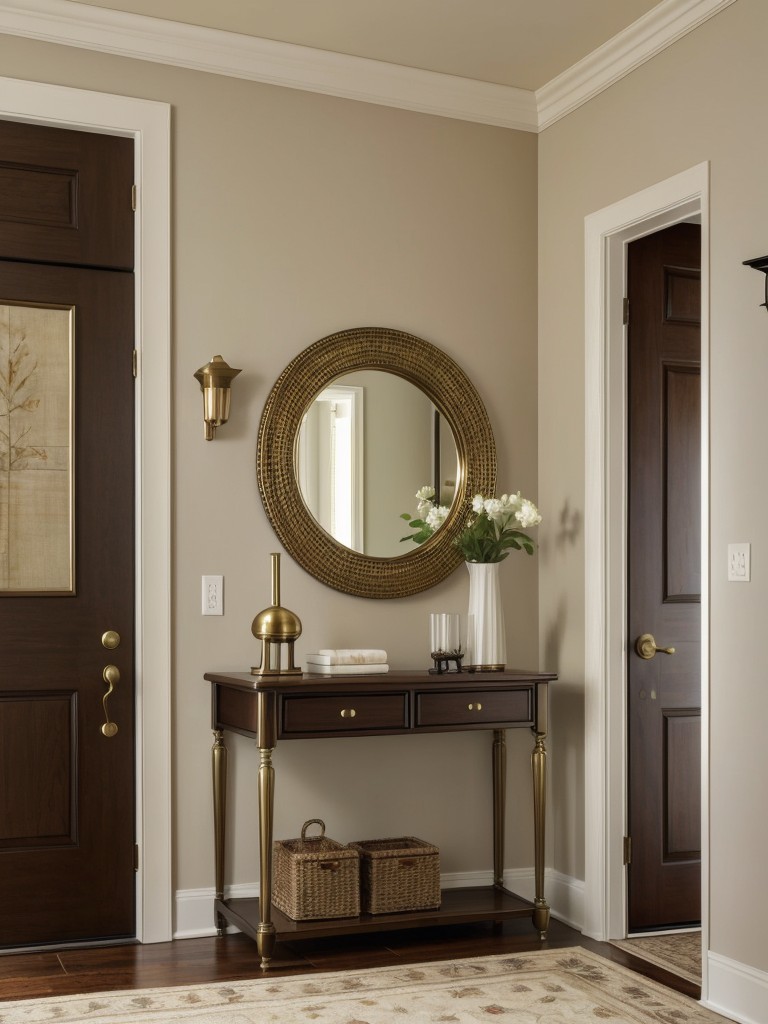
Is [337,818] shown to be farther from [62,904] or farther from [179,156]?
[179,156]

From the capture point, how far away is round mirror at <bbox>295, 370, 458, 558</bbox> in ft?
13.3

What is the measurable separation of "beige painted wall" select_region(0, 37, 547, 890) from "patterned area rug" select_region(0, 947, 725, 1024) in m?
0.65

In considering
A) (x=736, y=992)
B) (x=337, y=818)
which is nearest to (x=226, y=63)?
(x=337, y=818)

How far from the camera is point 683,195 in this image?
11.7ft

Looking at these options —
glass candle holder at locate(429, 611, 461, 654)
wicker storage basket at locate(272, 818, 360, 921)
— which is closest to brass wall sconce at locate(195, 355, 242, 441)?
glass candle holder at locate(429, 611, 461, 654)

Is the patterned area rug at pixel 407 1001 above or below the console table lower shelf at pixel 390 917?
below

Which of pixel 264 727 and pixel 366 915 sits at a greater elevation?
pixel 264 727

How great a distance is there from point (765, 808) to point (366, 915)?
4.31 feet

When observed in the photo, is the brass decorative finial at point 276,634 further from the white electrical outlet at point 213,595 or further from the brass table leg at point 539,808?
the brass table leg at point 539,808

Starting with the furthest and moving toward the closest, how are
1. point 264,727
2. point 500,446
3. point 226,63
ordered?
point 500,446, point 226,63, point 264,727

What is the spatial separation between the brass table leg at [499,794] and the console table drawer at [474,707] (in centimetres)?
39

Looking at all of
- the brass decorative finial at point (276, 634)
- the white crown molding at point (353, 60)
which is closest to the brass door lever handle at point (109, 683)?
the brass decorative finial at point (276, 634)

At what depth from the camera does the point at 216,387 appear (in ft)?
12.6

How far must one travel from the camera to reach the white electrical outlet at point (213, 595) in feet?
12.8
